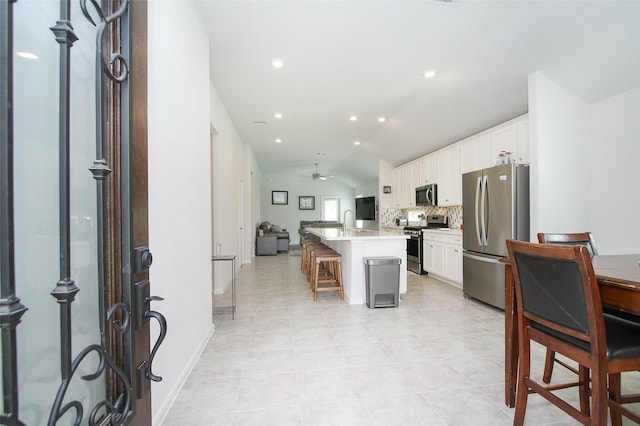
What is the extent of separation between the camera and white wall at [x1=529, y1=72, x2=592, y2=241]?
9.93 feet

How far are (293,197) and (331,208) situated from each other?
1732 millimetres

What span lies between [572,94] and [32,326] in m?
4.43

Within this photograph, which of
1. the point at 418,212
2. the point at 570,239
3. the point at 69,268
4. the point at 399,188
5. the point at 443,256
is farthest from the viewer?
the point at 399,188

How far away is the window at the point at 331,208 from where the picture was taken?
12.4m

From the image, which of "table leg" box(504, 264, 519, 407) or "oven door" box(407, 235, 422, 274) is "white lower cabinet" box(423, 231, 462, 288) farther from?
"table leg" box(504, 264, 519, 407)

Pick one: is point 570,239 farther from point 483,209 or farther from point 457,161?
point 457,161

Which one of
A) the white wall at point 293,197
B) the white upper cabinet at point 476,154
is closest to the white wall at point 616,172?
the white upper cabinet at point 476,154

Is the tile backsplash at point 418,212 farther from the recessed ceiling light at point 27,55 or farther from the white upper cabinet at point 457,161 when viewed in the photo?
the recessed ceiling light at point 27,55

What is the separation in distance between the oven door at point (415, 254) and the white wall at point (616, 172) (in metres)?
2.63

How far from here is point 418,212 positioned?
666cm

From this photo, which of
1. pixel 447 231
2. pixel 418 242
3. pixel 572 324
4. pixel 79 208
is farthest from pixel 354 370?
pixel 418 242

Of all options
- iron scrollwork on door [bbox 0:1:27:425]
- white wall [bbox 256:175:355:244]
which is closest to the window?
white wall [bbox 256:175:355:244]

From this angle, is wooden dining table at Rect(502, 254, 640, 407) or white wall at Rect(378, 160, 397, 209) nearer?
wooden dining table at Rect(502, 254, 640, 407)

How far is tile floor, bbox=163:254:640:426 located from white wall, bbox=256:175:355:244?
842 cm
